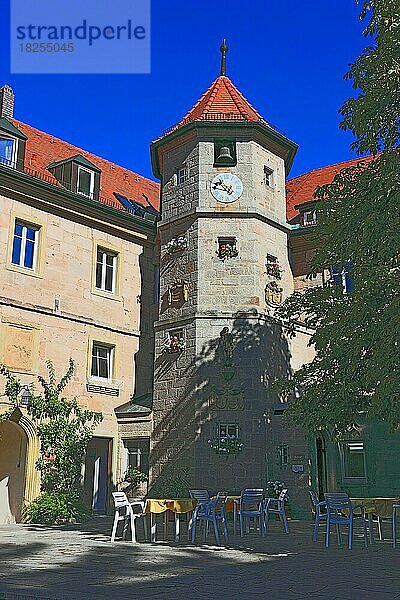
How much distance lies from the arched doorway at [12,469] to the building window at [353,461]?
8823 millimetres

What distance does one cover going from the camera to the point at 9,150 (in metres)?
19.4

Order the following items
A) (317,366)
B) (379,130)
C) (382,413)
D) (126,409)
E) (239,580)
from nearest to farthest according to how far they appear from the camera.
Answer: (239,580) < (382,413) < (379,130) < (317,366) < (126,409)

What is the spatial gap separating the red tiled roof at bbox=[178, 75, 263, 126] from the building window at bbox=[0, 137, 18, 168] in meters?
5.38

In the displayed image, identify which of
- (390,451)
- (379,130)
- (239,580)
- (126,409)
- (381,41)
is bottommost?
(239,580)

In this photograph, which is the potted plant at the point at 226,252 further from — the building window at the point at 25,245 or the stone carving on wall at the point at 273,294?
the building window at the point at 25,245

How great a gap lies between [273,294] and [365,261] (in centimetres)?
730

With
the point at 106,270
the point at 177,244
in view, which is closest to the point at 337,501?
the point at 177,244

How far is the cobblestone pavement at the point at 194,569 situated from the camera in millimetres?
7047

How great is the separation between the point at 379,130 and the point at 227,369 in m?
7.86

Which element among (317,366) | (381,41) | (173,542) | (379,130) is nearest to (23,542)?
(173,542)

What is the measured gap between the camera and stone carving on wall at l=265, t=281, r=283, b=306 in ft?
63.2

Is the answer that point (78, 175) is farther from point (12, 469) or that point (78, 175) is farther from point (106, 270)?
point (12, 469)

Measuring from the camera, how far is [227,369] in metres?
18.2

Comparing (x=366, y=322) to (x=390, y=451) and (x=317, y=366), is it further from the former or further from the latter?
(x=390, y=451)
